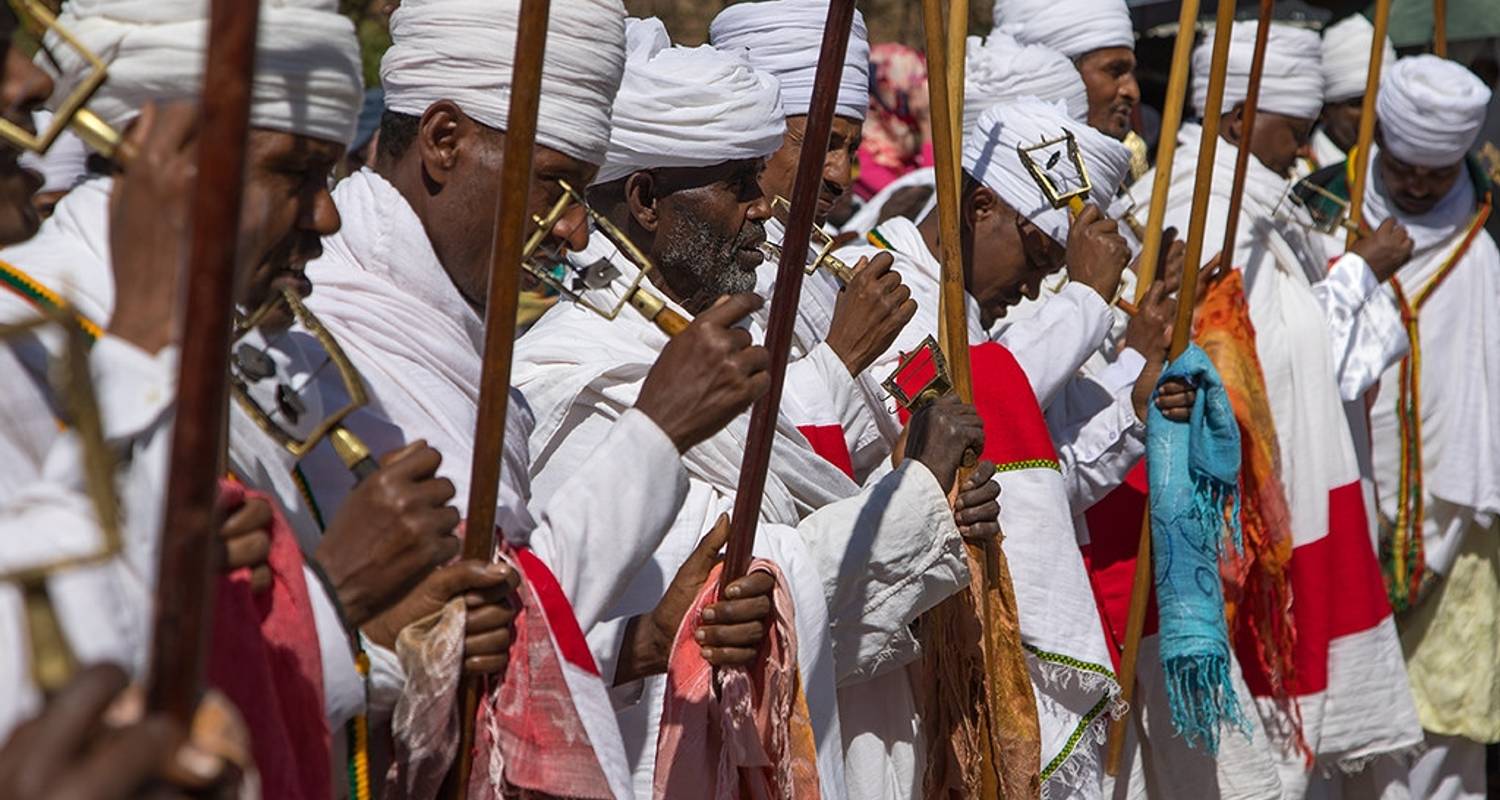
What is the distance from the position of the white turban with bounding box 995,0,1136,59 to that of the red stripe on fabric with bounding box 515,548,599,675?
178 inches

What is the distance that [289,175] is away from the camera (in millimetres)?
2746

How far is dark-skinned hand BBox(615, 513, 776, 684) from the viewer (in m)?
3.50

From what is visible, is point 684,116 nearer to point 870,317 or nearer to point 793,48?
point 870,317

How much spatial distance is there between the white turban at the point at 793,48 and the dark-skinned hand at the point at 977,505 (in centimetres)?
124

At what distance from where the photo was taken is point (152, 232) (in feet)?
6.89

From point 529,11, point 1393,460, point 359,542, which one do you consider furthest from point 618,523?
point 1393,460

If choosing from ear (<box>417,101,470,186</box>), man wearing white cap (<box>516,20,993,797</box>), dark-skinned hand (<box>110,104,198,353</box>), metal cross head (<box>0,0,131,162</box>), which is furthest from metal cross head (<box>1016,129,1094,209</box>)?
dark-skinned hand (<box>110,104,198,353</box>)

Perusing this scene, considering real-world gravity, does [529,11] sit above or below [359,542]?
above

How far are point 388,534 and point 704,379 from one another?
2.26ft

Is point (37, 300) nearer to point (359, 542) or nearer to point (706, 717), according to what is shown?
point (359, 542)

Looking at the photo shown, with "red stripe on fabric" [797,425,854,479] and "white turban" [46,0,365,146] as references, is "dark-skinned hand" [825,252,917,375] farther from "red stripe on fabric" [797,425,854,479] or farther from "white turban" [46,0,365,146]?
"white turban" [46,0,365,146]

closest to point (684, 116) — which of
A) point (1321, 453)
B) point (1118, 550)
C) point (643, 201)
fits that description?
point (643, 201)

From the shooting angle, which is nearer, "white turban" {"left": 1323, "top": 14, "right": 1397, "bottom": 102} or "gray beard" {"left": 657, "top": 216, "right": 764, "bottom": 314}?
"gray beard" {"left": 657, "top": 216, "right": 764, "bottom": 314}

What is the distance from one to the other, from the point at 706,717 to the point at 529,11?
4.38 ft
